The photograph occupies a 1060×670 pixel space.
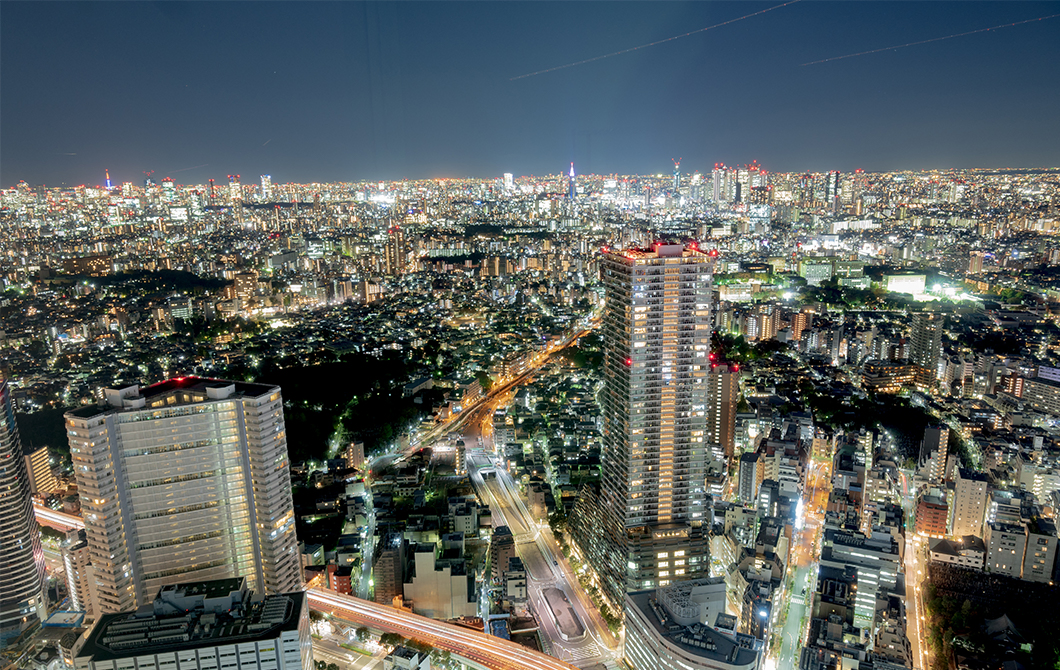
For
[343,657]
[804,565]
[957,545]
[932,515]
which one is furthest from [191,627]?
[932,515]

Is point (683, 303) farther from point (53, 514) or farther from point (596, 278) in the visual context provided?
point (596, 278)

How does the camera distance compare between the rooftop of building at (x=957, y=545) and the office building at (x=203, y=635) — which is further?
the rooftop of building at (x=957, y=545)

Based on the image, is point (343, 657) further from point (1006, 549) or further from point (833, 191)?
point (833, 191)

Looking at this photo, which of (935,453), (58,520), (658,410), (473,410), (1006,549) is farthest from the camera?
(473,410)

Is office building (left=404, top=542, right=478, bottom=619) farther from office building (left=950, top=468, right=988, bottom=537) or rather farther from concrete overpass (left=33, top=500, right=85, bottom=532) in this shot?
office building (left=950, top=468, right=988, bottom=537)

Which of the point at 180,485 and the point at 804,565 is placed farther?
the point at 804,565

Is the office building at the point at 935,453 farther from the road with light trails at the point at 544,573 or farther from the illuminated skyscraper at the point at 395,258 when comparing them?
the illuminated skyscraper at the point at 395,258

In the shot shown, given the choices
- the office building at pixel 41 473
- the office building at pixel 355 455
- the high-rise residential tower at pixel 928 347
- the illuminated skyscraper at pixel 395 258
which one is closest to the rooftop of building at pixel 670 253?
the office building at pixel 355 455
